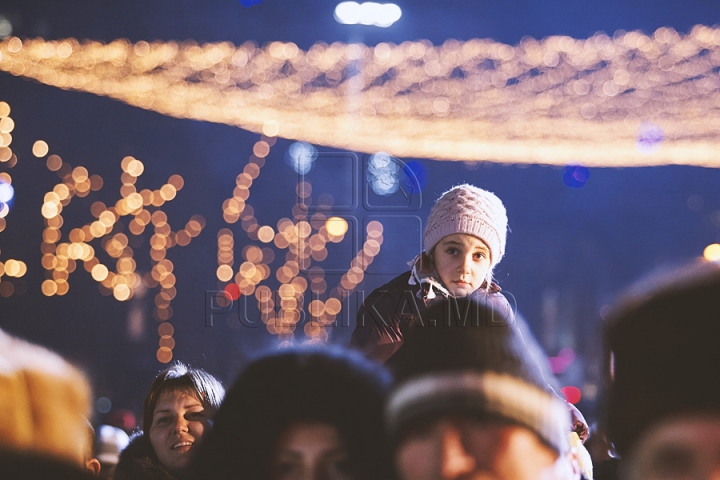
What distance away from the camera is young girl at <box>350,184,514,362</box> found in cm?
176

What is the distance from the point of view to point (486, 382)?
2.61ft

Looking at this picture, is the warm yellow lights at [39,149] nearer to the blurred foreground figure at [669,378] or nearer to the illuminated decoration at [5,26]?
the illuminated decoration at [5,26]

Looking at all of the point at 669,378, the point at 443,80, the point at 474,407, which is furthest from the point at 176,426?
the point at 443,80

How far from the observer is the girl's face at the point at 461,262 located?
190cm

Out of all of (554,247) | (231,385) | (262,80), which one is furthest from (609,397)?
(554,247)

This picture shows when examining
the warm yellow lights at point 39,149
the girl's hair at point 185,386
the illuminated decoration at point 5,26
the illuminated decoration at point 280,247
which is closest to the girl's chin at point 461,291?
the girl's hair at point 185,386

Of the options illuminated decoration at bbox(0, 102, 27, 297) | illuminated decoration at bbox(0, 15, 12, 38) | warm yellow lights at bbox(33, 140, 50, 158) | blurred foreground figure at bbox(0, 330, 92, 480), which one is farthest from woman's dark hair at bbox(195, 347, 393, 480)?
warm yellow lights at bbox(33, 140, 50, 158)

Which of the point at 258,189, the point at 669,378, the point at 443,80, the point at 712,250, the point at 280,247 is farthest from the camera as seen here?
the point at 258,189

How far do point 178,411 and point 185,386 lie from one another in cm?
7

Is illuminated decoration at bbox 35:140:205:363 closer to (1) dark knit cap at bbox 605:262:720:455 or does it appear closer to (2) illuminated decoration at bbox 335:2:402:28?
(2) illuminated decoration at bbox 335:2:402:28

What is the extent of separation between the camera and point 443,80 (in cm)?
628

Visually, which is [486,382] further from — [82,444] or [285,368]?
[82,444]

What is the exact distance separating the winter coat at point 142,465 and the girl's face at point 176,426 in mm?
16

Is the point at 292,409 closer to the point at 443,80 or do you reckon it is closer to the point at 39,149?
the point at 443,80
